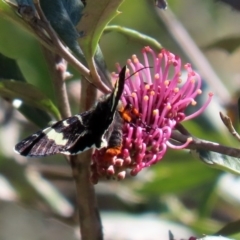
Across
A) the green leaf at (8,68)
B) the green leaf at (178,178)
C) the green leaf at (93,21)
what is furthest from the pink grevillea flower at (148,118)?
the green leaf at (178,178)

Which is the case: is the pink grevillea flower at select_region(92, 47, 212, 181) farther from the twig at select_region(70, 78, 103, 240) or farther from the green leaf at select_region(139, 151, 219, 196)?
the green leaf at select_region(139, 151, 219, 196)

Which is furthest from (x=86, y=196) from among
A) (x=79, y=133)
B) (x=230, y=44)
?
(x=230, y=44)

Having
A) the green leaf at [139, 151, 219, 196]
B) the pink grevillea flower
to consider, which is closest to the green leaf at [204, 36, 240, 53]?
the pink grevillea flower

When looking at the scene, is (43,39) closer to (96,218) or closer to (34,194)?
(96,218)

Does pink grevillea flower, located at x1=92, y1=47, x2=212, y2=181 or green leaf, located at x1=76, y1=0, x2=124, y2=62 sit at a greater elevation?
green leaf, located at x1=76, y1=0, x2=124, y2=62

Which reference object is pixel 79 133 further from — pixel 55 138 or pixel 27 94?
pixel 27 94

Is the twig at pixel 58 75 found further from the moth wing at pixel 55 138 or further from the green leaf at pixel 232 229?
the green leaf at pixel 232 229

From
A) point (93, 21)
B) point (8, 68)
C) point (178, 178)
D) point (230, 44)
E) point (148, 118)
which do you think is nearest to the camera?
point (93, 21)
